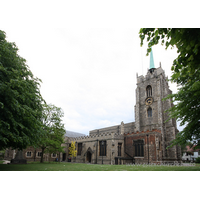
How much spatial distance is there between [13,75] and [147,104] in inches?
1393

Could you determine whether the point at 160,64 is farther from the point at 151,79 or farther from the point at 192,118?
the point at 192,118

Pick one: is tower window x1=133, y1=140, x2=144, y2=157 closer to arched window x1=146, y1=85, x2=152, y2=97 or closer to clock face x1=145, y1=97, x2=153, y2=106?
clock face x1=145, y1=97, x2=153, y2=106

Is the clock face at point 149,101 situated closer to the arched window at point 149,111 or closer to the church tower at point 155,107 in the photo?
the church tower at point 155,107

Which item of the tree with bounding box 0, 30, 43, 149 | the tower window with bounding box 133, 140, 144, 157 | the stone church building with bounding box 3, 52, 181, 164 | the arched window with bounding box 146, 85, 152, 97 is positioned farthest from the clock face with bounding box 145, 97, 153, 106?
the tree with bounding box 0, 30, 43, 149

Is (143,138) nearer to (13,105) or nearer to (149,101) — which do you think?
(149,101)

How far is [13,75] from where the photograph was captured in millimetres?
9680

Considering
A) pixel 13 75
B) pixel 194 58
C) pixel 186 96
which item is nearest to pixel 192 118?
pixel 186 96

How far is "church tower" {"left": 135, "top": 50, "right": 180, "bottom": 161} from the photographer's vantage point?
34003 millimetres

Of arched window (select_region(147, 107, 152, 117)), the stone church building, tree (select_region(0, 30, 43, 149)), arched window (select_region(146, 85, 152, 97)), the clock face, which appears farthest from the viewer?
arched window (select_region(146, 85, 152, 97))

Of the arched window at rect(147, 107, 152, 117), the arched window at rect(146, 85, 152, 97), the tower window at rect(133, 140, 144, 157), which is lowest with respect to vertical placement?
the tower window at rect(133, 140, 144, 157)

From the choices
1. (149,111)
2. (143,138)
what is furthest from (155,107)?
(143,138)

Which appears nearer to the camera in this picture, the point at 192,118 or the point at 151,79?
the point at 192,118

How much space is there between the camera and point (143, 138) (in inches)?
1187

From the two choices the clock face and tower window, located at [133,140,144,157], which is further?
the clock face
